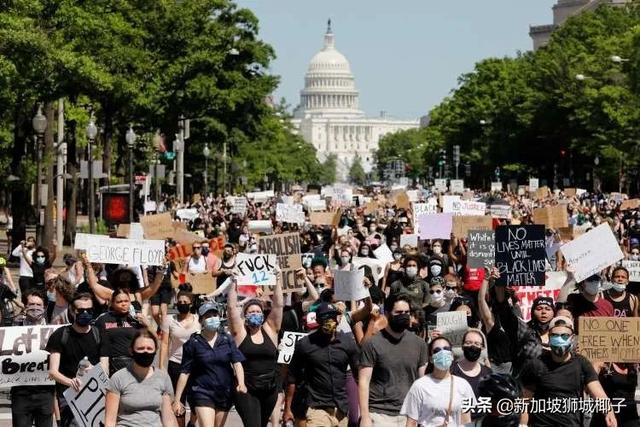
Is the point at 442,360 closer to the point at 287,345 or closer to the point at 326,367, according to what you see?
the point at 326,367

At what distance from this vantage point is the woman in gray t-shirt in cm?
1179

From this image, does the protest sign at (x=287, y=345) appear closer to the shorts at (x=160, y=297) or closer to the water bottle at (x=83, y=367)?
the water bottle at (x=83, y=367)

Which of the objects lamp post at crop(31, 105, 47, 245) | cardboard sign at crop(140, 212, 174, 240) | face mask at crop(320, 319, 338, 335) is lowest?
face mask at crop(320, 319, 338, 335)

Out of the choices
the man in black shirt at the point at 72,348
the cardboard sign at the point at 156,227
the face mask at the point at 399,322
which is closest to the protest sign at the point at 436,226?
the cardboard sign at the point at 156,227

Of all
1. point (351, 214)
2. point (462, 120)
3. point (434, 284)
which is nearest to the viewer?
point (434, 284)

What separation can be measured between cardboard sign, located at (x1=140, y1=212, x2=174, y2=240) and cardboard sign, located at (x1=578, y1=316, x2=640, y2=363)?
13866mm

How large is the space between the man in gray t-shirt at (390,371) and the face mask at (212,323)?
4.78 feet

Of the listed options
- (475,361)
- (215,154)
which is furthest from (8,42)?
(215,154)

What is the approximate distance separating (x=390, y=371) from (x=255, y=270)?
5.39 metres

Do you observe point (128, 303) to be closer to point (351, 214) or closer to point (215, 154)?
point (351, 214)

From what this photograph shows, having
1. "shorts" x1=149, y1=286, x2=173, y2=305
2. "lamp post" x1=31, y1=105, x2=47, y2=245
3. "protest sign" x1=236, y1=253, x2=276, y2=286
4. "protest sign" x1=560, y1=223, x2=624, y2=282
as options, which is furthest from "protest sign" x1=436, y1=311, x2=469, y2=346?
"lamp post" x1=31, y1=105, x2=47, y2=245

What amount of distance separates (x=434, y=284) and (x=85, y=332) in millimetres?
5103

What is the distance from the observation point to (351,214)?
167ft

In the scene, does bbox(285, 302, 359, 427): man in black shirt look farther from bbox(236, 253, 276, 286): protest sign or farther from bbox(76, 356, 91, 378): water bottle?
bbox(236, 253, 276, 286): protest sign
